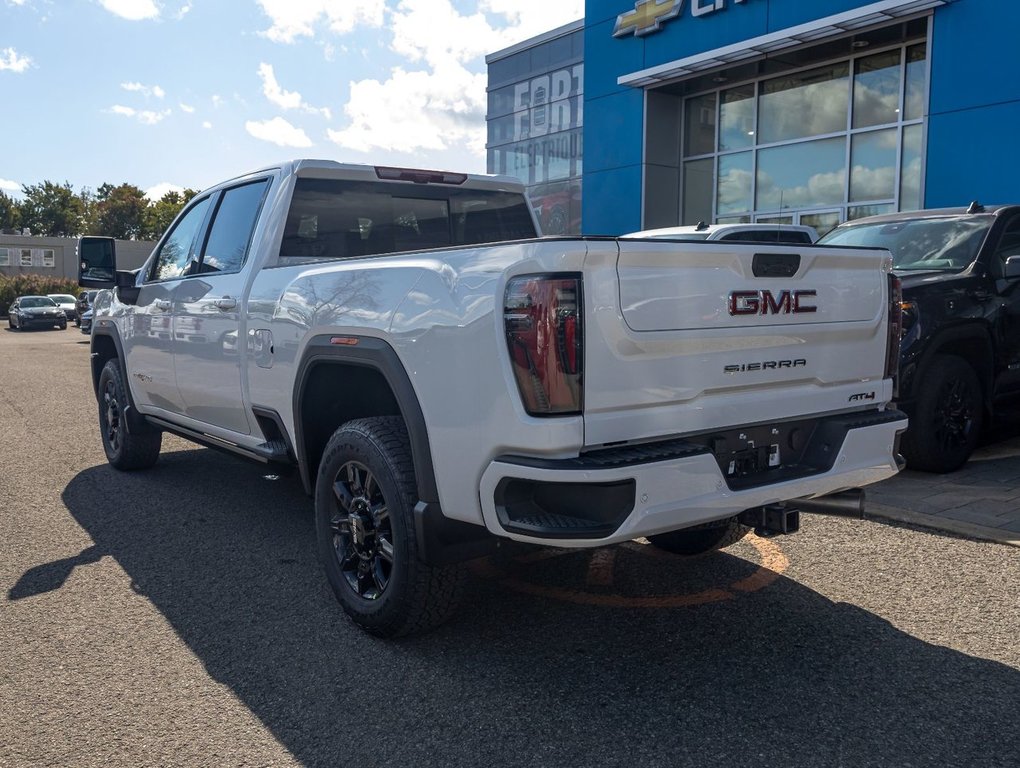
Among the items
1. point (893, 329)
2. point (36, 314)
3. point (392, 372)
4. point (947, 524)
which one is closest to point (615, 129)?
point (947, 524)

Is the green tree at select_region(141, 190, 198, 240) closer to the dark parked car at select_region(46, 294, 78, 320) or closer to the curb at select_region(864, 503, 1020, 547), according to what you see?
the dark parked car at select_region(46, 294, 78, 320)

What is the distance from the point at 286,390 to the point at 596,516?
6.21 feet

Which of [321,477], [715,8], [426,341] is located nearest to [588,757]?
[426,341]

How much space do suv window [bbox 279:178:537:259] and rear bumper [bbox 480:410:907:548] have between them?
2386 mm

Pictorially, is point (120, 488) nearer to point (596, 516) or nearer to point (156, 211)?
point (596, 516)

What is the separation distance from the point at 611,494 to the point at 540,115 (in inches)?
1020

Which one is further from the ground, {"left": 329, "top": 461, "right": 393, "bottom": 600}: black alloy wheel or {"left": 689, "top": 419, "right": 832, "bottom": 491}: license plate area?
{"left": 689, "top": 419, "right": 832, "bottom": 491}: license plate area

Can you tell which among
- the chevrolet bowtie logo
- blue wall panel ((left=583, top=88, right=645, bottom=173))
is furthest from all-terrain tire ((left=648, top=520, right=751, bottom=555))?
blue wall panel ((left=583, top=88, right=645, bottom=173))

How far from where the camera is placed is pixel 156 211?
91375mm

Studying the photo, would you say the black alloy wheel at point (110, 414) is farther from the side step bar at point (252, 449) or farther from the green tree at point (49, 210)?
the green tree at point (49, 210)

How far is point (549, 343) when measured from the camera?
2842 mm

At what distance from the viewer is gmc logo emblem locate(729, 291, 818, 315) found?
10.6 ft

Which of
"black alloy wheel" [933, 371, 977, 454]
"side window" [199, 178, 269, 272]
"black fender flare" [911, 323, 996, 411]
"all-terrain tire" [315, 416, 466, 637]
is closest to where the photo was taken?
"all-terrain tire" [315, 416, 466, 637]

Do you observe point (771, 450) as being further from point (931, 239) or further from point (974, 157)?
point (974, 157)
